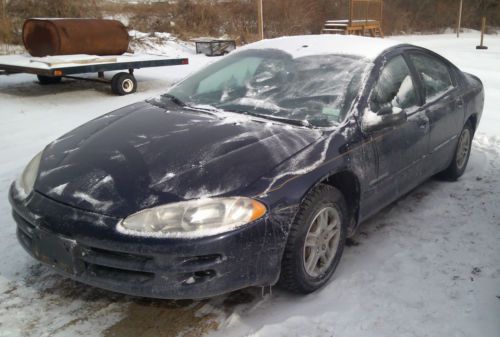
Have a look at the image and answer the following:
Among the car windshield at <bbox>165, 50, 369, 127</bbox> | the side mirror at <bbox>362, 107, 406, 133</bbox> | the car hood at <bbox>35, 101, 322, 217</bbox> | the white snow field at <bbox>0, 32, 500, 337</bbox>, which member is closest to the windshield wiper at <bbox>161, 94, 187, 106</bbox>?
the car windshield at <bbox>165, 50, 369, 127</bbox>

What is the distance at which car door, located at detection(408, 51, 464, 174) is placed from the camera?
4.02m

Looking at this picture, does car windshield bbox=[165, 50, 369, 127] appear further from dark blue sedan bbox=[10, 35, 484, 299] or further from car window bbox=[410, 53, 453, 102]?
car window bbox=[410, 53, 453, 102]

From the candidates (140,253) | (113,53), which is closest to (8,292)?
(140,253)

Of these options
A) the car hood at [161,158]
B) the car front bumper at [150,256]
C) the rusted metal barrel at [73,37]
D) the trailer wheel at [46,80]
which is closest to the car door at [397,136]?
the car hood at [161,158]

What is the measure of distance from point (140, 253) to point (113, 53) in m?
9.09

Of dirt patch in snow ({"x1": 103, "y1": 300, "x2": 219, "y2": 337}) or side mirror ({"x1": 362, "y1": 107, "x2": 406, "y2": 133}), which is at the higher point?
side mirror ({"x1": 362, "y1": 107, "x2": 406, "y2": 133})

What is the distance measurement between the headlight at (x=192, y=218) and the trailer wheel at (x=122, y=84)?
24.2 feet

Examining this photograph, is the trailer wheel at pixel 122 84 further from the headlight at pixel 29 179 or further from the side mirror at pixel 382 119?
Result: the side mirror at pixel 382 119

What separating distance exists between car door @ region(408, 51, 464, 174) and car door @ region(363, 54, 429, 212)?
0.15 meters

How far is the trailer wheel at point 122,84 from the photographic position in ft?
30.3

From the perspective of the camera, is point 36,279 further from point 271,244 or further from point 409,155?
point 409,155

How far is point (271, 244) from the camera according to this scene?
2529 millimetres

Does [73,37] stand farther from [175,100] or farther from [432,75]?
[432,75]

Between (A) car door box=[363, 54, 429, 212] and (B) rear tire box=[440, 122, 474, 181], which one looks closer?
(A) car door box=[363, 54, 429, 212]
